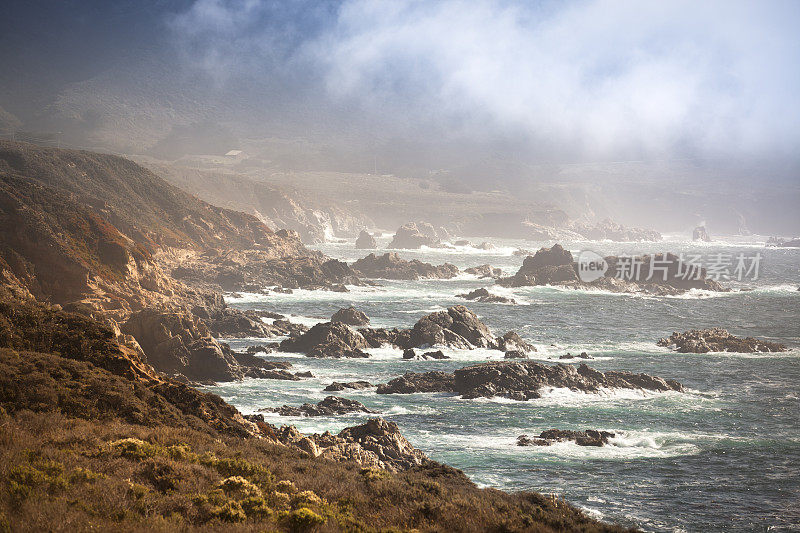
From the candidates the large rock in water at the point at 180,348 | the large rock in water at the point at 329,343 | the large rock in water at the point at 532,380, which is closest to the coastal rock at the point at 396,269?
the large rock in water at the point at 329,343

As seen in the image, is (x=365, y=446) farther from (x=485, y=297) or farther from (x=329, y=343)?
(x=485, y=297)

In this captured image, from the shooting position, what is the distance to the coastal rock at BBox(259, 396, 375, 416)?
42425 millimetres

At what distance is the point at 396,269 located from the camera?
137 m

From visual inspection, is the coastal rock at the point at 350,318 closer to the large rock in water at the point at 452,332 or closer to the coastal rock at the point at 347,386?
the large rock in water at the point at 452,332

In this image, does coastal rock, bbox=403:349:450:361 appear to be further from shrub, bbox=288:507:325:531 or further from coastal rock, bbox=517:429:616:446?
shrub, bbox=288:507:325:531

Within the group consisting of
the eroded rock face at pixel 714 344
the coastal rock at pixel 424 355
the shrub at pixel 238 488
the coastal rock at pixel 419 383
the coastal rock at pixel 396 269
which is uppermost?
the coastal rock at pixel 396 269

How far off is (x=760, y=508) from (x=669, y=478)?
4.55 meters

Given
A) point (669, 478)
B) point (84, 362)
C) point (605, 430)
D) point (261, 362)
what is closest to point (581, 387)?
point (605, 430)

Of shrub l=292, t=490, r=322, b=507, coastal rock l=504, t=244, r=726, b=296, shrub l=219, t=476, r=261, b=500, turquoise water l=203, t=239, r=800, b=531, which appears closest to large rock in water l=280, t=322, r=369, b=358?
turquoise water l=203, t=239, r=800, b=531

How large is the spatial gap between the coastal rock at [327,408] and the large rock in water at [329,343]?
59.4 feet

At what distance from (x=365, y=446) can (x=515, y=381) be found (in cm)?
2339

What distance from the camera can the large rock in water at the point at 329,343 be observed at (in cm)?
6350

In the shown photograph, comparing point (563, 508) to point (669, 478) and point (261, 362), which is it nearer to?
point (669, 478)

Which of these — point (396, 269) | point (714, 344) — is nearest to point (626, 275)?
point (396, 269)
